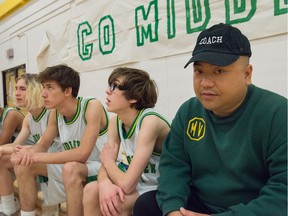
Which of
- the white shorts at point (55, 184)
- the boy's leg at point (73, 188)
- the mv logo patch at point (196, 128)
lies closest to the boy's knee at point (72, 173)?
the boy's leg at point (73, 188)

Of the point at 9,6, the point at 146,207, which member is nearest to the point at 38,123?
the point at 146,207

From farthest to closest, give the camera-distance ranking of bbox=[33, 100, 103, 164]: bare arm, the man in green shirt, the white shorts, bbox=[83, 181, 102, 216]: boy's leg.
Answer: the white shorts → bbox=[33, 100, 103, 164]: bare arm → bbox=[83, 181, 102, 216]: boy's leg → the man in green shirt

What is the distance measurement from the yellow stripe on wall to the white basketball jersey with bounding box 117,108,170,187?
133 inches

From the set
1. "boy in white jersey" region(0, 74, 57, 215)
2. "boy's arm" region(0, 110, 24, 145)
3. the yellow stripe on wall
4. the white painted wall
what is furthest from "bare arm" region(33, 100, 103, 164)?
the yellow stripe on wall

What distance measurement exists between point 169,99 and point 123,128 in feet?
2.58

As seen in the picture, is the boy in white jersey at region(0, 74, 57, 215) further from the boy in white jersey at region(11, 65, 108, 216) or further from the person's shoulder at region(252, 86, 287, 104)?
the person's shoulder at region(252, 86, 287, 104)

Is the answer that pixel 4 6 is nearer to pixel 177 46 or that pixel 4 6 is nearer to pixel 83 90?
pixel 83 90

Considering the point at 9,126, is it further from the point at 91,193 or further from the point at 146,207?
the point at 146,207

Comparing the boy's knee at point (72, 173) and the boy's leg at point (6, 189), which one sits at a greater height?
the boy's knee at point (72, 173)

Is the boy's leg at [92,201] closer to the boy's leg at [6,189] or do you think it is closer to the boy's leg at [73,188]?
the boy's leg at [73,188]

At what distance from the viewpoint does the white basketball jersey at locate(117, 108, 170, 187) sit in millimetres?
1593

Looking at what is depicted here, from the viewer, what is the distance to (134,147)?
168cm

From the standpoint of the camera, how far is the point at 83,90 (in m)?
3.43

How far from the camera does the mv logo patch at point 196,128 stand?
123 cm
